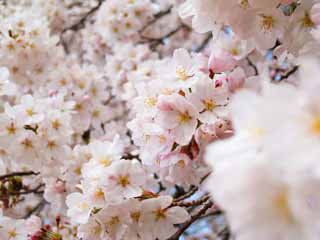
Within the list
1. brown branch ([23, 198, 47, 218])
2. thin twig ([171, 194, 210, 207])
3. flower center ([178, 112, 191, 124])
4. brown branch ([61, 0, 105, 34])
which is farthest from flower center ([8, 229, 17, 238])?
brown branch ([61, 0, 105, 34])

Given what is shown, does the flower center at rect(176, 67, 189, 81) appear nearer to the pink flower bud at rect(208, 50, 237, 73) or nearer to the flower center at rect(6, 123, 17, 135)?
the pink flower bud at rect(208, 50, 237, 73)

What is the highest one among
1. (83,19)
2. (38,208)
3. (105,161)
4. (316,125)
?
(316,125)

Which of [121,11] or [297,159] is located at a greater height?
[297,159]

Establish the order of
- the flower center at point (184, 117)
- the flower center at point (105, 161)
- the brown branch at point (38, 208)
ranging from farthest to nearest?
the brown branch at point (38, 208) < the flower center at point (105, 161) < the flower center at point (184, 117)

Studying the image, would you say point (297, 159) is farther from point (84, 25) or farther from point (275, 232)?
point (84, 25)

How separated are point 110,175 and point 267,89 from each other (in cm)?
98

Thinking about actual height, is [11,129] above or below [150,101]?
below

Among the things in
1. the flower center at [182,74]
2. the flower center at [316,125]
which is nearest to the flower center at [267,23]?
the flower center at [182,74]

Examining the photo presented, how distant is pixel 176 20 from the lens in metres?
4.87

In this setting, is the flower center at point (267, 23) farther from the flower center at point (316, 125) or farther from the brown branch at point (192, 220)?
the flower center at point (316, 125)

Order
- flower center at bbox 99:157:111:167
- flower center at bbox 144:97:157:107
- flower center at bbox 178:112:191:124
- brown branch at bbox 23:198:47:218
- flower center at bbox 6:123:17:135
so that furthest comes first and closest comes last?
brown branch at bbox 23:198:47:218 → flower center at bbox 6:123:17:135 → flower center at bbox 99:157:111:167 → flower center at bbox 144:97:157:107 → flower center at bbox 178:112:191:124

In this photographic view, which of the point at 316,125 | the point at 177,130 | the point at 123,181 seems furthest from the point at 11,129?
the point at 316,125

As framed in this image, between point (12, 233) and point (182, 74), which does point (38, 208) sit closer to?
point (12, 233)

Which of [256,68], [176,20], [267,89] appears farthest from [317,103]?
[176,20]
